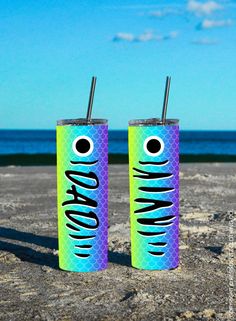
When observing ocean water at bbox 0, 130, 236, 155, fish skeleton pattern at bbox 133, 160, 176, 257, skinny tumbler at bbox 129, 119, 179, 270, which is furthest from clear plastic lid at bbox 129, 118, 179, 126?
ocean water at bbox 0, 130, 236, 155

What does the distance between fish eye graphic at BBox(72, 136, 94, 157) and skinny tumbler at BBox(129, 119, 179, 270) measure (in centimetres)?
26

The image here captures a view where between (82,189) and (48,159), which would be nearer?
(82,189)

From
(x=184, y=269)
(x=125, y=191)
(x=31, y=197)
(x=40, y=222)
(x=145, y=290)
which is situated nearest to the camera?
(x=145, y=290)

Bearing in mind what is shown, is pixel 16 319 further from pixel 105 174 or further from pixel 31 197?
pixel 31 197

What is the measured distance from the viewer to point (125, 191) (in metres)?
8.05

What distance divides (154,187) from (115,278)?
60cm

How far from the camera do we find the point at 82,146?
3.57 meters

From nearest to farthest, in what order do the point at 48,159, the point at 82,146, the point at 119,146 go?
the point at 82,146 < the point at 48,159 < the point at 119,146

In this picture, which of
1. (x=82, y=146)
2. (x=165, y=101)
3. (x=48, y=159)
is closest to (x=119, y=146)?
(x=48, y=159)

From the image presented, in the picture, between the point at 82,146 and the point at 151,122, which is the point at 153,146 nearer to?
the point at 151,122

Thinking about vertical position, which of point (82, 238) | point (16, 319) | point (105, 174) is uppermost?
point (105, 174)

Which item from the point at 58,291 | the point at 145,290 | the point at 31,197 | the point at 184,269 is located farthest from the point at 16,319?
the point at 31,197

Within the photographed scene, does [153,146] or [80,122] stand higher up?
[80,122]

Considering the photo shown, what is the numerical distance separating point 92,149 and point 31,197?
13.6 feet
